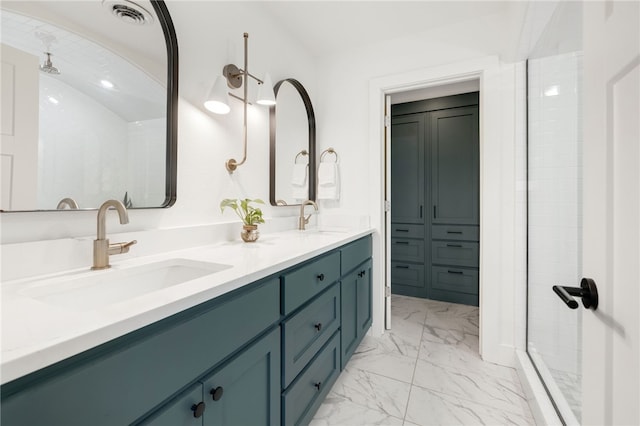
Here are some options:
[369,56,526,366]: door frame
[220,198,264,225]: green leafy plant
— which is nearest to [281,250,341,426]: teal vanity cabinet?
[220,198,264,225]: green leafy plant

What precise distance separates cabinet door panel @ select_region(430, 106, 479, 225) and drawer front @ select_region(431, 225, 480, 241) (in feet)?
0.18

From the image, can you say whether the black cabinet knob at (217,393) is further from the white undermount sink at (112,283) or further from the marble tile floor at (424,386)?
the marble tile floor at (424,386)

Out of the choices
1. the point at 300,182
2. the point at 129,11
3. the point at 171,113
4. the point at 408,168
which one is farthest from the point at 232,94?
the point at 408,168

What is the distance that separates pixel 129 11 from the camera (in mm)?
1156

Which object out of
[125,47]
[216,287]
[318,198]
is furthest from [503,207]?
[125,47]

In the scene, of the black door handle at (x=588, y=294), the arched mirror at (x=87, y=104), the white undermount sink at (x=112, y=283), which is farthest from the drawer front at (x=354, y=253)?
the black door handle at (x=588, y=294)

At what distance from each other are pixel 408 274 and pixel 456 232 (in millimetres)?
713

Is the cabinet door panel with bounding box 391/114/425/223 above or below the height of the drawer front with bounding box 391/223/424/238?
above

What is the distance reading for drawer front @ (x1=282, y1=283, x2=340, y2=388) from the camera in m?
1.09

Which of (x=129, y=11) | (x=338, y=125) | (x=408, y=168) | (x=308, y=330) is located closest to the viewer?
(x=129, y=11)

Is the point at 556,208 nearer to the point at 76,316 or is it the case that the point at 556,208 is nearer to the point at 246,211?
the point at 246,211

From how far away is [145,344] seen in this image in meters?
0.59

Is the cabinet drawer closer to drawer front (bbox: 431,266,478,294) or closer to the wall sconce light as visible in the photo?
the wall sconce light

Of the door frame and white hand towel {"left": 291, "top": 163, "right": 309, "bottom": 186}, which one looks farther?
white hand towel {"left": 291, "top": 163, "right": 309, "bottom": 186}
